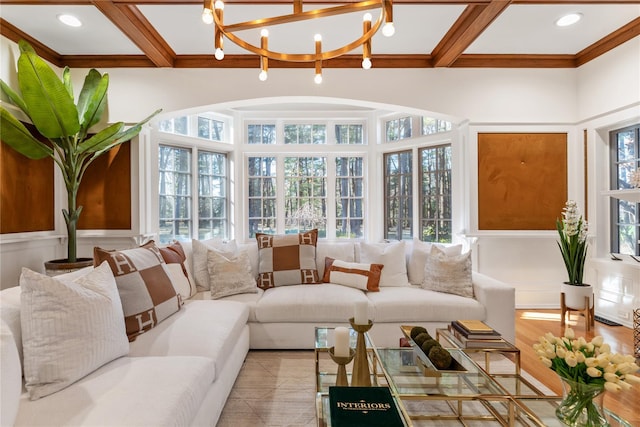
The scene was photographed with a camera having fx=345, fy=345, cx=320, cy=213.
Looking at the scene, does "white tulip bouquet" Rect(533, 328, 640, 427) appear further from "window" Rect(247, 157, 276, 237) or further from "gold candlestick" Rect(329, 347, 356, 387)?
"window" Rect(247, 157, 276, 237)

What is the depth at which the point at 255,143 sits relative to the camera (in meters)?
4.92

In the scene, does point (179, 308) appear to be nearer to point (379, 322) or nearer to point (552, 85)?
point (379, 322)

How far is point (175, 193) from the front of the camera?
434cm

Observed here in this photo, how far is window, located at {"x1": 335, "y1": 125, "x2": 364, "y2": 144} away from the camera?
4984 millimetres

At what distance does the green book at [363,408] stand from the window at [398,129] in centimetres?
388

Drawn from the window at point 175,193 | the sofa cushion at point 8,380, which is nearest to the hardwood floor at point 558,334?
the sofa cushion at point 8,380

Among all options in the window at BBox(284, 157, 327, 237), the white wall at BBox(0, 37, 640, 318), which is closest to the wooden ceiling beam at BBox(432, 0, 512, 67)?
the white wall at BBox(0, 37, 640, 318)

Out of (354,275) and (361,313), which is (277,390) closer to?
(361,313)

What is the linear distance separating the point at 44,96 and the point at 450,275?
373 centimetres

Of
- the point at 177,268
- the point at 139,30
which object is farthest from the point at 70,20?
the point at 177,268

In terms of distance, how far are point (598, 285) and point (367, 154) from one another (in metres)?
3.07

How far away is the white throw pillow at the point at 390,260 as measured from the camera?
328 centimetres

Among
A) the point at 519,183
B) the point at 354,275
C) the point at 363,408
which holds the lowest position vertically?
the point at 363,408

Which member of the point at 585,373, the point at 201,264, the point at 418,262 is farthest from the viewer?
the point at 418,262
